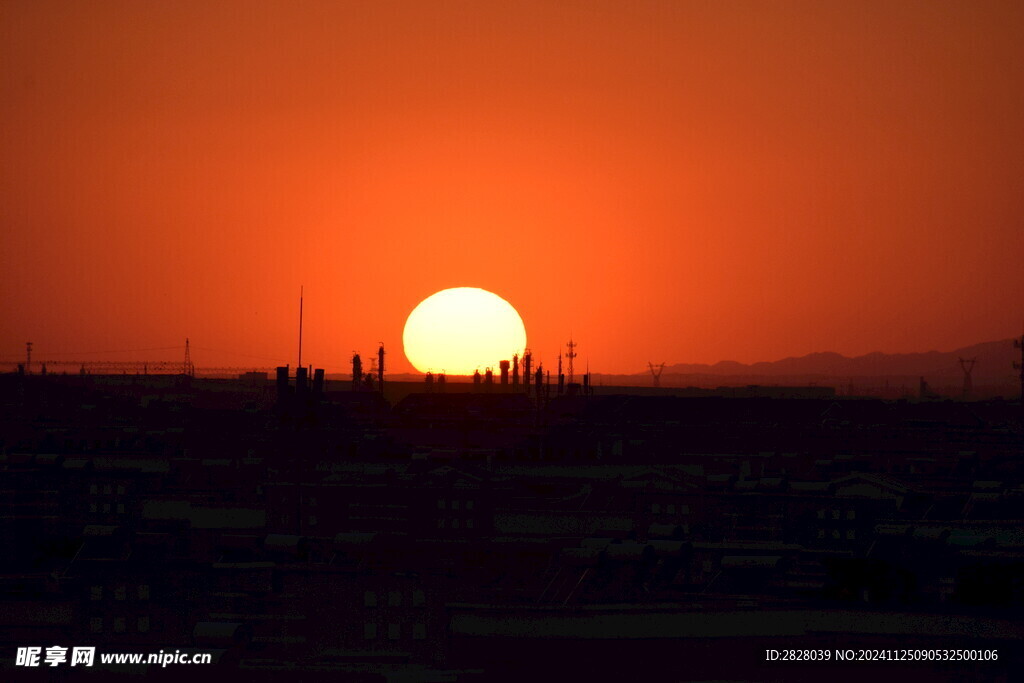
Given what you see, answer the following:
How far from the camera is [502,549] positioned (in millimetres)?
28047

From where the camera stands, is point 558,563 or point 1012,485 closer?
point 558,563

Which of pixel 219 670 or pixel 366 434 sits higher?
pixel 366 434

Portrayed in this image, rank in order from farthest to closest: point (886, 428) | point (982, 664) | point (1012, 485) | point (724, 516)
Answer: point (886, 428)
point (1012, 485)
point (724, 516)
point (982, 664)

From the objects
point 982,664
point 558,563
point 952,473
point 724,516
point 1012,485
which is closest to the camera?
point 982,664

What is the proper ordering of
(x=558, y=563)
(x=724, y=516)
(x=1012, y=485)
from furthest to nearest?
(x=1012, y=485), (x=724, y=516), (x=558, y=563)

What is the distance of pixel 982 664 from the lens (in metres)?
21.0

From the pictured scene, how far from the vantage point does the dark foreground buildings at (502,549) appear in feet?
70.5

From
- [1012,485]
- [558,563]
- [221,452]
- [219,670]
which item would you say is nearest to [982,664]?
[558,563]

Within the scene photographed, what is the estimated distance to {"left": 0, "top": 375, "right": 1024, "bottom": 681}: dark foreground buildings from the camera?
70.5 feet

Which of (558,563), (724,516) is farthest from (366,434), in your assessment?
(558,563)

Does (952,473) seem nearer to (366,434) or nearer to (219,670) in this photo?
(366,434)

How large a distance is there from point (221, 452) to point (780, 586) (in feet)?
79.9

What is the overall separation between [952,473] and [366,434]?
20.1 metres

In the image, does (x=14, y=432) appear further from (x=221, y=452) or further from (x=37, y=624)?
(x=37, y=624)
